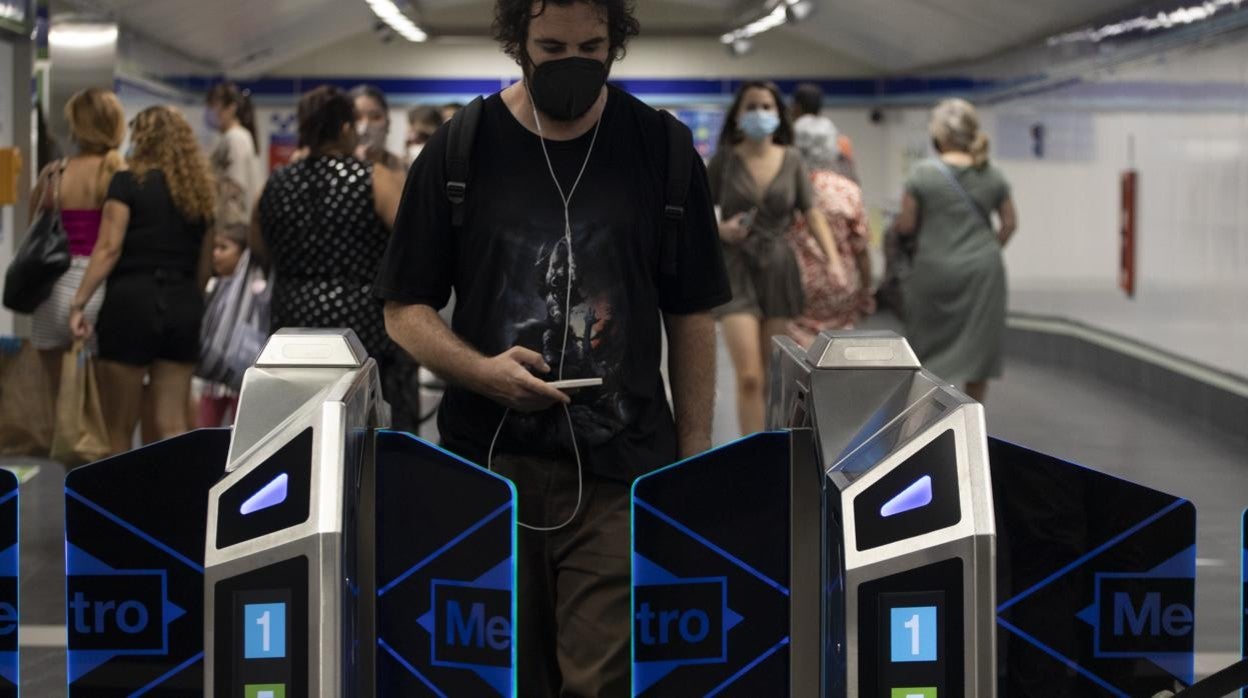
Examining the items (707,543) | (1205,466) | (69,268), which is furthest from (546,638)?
(1205,466)

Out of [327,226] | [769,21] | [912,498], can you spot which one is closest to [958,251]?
[327,226]

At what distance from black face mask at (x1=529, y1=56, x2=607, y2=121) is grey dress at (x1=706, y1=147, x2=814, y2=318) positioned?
13.9 ft

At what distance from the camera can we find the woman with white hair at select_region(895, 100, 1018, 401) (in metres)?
7.95

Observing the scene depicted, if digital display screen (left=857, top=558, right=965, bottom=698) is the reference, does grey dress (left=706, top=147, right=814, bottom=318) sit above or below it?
above

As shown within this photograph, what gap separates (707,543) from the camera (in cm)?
307

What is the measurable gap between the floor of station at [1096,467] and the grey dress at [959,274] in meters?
0.64

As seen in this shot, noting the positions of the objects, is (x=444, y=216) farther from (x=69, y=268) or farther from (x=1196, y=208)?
(x=1196, y=208)

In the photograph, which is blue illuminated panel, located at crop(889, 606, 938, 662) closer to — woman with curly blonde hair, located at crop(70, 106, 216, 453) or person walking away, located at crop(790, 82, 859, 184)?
woman with curly blonde hair, located at crop(70, 106, 216, 453)

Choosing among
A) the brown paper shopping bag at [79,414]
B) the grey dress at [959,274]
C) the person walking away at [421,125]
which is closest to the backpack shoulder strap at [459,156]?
the brown paper shopping bag at [79,414]

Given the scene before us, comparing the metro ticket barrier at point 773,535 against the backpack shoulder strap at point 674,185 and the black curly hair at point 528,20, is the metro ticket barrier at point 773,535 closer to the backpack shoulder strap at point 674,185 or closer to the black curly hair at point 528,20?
the backpack shoulder strap at point 674,185

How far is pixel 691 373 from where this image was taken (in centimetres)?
340

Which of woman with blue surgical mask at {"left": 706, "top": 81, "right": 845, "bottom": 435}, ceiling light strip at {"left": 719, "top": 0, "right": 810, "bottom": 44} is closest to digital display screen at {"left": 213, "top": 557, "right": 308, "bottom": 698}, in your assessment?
woman with blue surgical mask at {"left": 706, "top": 81, "right": 845, "bottom": 435}

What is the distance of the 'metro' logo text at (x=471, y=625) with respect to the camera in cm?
291

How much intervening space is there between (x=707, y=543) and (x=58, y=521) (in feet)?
16.6
